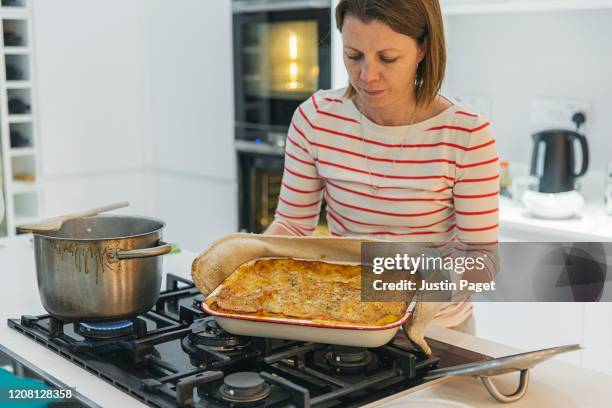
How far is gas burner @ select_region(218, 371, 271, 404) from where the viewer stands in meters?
0.99

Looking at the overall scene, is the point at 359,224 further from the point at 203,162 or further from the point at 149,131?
the point at 149,131

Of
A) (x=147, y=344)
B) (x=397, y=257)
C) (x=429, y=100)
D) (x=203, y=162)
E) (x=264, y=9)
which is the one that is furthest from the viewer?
(x=203, y=162)

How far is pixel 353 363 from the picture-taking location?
3.64ft

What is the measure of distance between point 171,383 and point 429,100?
2.51ft

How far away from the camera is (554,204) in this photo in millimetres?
2447

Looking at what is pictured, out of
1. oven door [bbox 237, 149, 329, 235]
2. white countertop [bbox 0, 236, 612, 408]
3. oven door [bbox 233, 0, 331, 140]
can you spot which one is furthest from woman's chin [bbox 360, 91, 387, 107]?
oven door [bbox 237, 149, 329, 235]

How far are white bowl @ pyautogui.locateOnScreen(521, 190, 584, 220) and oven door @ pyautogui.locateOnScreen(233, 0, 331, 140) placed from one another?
2.75 ft

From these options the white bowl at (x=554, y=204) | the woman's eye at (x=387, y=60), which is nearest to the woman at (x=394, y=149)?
the woman's eye at (x=387, y=60)

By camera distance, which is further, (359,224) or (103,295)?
(359,224)

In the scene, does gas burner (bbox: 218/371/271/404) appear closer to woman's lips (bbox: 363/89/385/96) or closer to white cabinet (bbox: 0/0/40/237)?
woman's lips (bbox: 363/89/385/96)

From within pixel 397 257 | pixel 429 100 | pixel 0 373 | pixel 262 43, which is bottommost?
pixel 0 373

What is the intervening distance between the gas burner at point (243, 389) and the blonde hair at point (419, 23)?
0.68 meters

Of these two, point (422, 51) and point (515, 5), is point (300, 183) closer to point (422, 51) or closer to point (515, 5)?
point (422, 51)

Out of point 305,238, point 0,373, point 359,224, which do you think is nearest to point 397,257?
point 305,238
